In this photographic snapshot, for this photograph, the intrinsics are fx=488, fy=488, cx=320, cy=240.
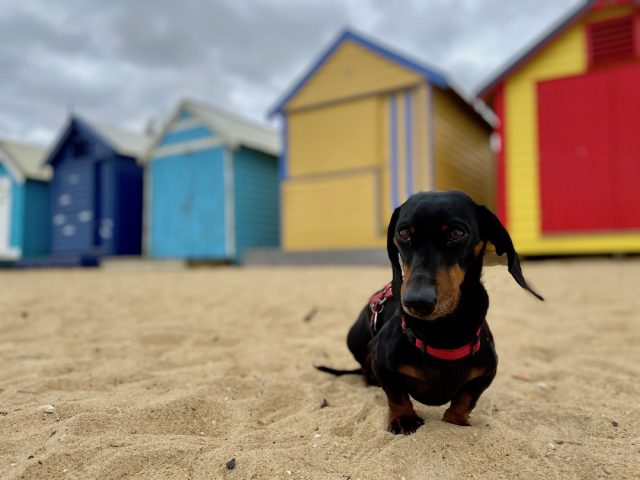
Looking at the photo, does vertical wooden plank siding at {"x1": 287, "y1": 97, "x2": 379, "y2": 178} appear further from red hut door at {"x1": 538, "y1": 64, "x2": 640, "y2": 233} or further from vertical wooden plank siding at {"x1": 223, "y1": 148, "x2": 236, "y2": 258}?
red hut door at {"x1": 538, "y1": 64, "x2": 640, "y2": 233}

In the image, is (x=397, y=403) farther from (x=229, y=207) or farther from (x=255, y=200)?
(x=255, y=200)

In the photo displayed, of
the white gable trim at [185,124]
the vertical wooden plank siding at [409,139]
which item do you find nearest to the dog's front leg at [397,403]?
the vertical wooden plank siding at [409,139]

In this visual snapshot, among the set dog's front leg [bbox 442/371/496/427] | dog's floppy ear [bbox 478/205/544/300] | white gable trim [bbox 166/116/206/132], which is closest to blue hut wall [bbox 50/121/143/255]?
white gable trim [bbox 166/116/206/132]

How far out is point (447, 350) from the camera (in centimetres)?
168

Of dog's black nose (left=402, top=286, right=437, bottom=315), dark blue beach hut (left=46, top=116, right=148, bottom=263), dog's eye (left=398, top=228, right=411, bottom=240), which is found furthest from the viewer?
dark blue beach hut (left=46, top=116, right=148, bottom=263)

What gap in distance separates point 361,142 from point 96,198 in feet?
27.2

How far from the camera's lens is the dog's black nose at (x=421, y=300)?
1467mm

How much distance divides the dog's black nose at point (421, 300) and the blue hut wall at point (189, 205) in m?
10.6

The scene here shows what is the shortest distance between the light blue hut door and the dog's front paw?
17.1m

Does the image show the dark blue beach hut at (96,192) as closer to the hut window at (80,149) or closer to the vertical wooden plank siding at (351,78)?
the hut window at (80,149)

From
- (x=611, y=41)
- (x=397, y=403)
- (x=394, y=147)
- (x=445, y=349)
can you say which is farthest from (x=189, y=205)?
(x=445, y=349)

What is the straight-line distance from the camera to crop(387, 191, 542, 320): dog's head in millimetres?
1510

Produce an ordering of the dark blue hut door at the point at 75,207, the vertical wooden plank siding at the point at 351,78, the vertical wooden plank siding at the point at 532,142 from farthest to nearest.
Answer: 1. the dark blue hut door at the point at 75,207
2. the vertical wooden plank siding at the point at 351,78
3. the vertical wooden plank siding at the point at 532,142

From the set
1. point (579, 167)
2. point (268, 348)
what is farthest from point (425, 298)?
point (579, 167)
